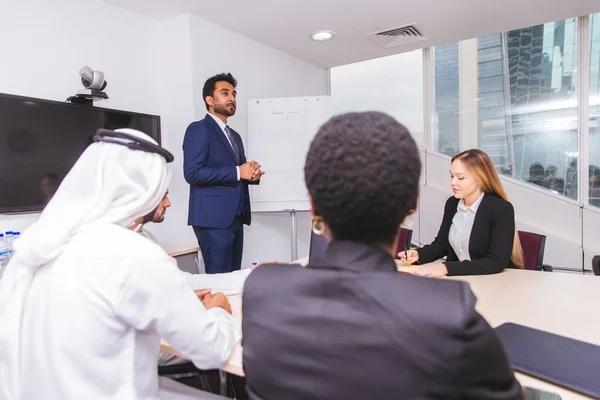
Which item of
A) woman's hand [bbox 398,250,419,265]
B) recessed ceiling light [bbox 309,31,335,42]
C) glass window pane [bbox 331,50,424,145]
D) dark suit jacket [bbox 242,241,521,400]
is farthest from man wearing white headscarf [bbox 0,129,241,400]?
glass window pane [bbox 331,50,424,145]

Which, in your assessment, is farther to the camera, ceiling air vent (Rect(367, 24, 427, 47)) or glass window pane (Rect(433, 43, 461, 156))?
glass window pane (Rect(433, 43, 461, 156))

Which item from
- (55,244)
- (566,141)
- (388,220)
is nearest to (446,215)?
(388,220)

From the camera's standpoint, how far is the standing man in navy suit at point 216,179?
2.65m

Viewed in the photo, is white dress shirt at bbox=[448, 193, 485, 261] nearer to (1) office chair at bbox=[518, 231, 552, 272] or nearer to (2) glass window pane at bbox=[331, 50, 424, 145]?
(1) office chair at bbox=[518, 231, 552, 272]

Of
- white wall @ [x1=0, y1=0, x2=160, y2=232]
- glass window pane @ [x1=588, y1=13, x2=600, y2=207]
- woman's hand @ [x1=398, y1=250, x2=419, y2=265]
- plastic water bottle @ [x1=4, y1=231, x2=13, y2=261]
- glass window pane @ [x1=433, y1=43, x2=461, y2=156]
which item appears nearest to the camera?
woman's hand @ [x1=398, y1=250, x2=419, y2=265]

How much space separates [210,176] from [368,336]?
226 cm

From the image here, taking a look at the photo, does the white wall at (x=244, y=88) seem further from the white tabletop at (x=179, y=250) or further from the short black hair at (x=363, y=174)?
the short black hair at (x=363, y=174)

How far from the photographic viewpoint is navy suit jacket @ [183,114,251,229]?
8.66 feet

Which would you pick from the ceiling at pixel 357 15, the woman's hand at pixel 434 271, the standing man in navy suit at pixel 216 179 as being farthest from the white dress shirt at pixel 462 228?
the ceiling at pixel 357 15

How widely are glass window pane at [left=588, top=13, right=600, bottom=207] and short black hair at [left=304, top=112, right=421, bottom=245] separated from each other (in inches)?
164

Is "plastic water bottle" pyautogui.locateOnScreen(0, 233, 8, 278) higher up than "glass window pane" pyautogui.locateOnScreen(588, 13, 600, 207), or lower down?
lower down

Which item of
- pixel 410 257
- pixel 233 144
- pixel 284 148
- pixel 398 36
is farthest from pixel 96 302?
pixel 398 36

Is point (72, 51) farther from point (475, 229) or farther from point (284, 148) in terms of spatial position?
point (475, 229)

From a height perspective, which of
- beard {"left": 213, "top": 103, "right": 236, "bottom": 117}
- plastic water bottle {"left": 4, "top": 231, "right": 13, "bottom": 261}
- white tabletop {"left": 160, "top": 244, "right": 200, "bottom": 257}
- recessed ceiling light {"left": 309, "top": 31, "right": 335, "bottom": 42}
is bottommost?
white tabletop {"left": 160, "top": 244, "right": 200, "bottom": 257}
